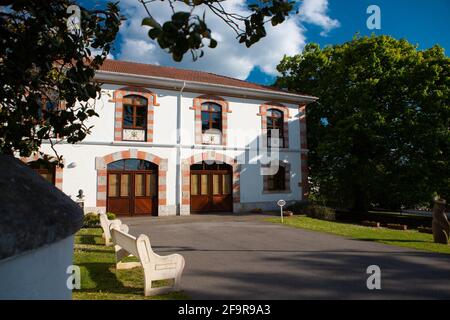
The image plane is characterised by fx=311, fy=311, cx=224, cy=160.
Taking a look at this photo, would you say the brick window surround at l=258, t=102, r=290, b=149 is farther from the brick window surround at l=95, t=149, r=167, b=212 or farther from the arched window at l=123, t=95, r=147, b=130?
the arched window at l=123, t=95, r=147, b=130

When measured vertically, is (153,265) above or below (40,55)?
below

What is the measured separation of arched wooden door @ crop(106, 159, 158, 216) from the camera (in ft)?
48.0

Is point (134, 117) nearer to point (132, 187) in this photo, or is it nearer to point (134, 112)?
point (134, 112)

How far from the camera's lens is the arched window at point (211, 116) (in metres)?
16.6

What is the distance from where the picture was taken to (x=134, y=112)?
49.4ft

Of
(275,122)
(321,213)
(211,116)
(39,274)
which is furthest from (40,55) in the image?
(275,122)

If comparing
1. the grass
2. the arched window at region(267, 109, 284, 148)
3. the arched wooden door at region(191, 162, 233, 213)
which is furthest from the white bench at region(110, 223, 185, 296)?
the arched window at region(267, 109, 284, 148)

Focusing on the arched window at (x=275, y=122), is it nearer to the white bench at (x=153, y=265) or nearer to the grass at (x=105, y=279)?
the grass at (x=105, y=279)

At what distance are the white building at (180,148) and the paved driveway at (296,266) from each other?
575cm

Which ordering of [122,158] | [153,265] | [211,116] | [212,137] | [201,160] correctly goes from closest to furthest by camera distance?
[153,265]
[122,158]
[201,160]
[212,137]
[211,116]

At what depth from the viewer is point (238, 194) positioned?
16891mm

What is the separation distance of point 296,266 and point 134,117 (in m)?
11.5

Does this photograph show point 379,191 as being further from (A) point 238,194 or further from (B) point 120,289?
(B) point 120,289

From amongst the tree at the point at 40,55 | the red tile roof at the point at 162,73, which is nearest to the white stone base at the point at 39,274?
the tree at the point at 40,55
